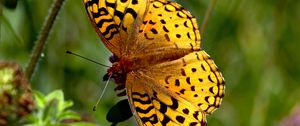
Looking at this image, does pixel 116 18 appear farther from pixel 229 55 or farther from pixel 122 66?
pixel 229 55

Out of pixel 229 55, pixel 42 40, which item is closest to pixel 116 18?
pixel 42 40

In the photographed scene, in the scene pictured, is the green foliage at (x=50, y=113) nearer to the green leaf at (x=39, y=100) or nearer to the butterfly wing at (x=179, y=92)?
the green leaf at (x=39, y=100)

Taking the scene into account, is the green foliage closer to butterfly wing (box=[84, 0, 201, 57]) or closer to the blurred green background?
butterfly wing (box=[84, 0, 201, 57])

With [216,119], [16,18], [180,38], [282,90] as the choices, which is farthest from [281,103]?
[180,38]

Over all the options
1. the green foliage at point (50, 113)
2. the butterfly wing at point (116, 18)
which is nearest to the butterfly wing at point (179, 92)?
the butterfly wing at point (116, 18)

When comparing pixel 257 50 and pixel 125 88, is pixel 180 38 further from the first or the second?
pixel 257 50

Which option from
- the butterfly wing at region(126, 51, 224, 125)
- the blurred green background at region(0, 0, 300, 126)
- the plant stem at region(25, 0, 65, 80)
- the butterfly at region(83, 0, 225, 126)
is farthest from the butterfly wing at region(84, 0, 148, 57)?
the blurred green background at region(0, 0, 300, 126)

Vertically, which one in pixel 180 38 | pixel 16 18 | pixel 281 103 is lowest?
pixel 281 103
